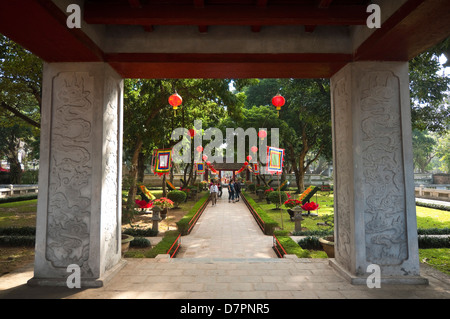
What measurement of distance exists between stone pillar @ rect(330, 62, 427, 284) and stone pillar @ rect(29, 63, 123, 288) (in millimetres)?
3796

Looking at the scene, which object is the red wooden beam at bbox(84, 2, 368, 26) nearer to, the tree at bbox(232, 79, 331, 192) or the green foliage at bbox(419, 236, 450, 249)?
the tree at bbox(232, 79, 331, 192)

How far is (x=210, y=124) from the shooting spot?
2203cm

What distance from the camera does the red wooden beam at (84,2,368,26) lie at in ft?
11.5

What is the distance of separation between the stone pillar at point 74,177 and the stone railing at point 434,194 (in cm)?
2081

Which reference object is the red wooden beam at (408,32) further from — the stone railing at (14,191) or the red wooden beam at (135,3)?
the stone railing at (14,191)

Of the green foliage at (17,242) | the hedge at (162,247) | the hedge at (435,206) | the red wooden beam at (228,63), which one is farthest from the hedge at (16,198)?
the hedge at (435,206)

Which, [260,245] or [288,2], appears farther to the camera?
[260,245]

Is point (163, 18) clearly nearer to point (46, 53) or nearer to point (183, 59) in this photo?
point (183, 59)

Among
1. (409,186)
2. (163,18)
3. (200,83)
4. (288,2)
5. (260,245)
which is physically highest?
(200,83)

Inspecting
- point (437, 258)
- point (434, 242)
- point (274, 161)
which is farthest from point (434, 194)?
point (437, 258)

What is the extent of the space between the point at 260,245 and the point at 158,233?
10.7 feet

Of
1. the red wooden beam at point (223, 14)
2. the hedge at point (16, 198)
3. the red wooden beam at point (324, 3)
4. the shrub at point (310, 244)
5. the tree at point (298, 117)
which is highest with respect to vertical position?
the tree at point (298, 117)

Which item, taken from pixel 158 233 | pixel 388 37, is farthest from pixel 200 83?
pixel 388 37

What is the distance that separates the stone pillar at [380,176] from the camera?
3945 millimetres
